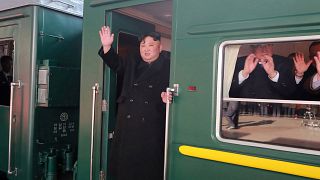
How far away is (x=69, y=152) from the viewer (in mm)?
3984

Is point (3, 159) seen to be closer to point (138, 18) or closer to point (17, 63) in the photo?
point (17, 63)

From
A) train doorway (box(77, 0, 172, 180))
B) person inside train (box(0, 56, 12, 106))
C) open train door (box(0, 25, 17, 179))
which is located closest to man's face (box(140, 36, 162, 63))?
train doorway (box(77, 0, 172, 180))

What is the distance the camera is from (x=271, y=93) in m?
2.04

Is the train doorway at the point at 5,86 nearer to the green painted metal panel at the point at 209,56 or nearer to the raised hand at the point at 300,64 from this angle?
the green painted metal panel at the point at 209,56

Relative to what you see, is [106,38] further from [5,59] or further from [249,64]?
[5,59]

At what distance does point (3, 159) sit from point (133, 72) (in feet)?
7.61

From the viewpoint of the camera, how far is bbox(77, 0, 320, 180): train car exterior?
1.92 meters

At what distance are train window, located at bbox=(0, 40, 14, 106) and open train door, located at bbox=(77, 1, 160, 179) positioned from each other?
1.37m

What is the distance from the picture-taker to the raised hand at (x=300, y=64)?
6.37 ft

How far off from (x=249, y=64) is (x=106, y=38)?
1.33 metres

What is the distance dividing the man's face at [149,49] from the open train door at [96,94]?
376mm

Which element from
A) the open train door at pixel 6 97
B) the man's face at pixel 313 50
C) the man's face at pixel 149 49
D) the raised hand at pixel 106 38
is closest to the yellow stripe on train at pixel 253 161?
the man's face at pixel 313 50

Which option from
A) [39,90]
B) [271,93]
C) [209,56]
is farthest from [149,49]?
[39,90]

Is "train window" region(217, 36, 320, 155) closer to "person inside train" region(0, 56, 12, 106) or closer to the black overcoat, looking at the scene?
the black overcoat
